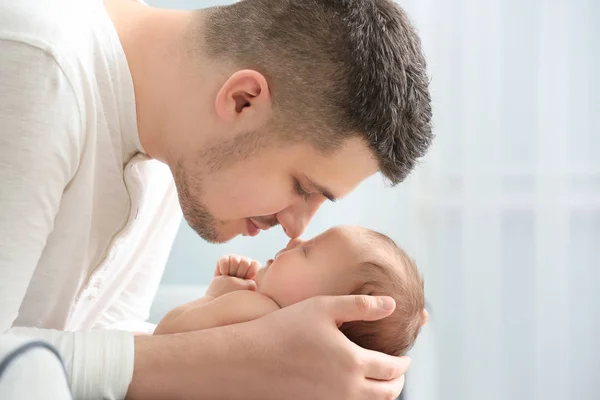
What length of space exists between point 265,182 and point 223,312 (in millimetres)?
265

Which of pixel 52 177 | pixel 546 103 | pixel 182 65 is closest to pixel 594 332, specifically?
pixel 546 103

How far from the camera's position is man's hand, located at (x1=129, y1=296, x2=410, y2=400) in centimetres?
114

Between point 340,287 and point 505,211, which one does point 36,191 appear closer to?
point 340,287

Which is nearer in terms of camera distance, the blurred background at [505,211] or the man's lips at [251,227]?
the man's lips at [251,227]

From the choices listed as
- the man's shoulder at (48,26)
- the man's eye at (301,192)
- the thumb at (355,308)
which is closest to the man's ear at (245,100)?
the man's eye at (301,192)

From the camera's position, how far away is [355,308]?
3.91 feet

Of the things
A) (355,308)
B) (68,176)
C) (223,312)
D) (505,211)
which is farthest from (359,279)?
(505,211)

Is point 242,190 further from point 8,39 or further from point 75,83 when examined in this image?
point 8,39

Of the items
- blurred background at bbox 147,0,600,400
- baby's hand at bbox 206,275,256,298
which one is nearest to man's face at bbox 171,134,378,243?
baby's hand at bbox 206,275,256,298

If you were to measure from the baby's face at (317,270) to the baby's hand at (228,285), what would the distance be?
5 centimetres

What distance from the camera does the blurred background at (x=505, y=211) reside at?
2.70 meters

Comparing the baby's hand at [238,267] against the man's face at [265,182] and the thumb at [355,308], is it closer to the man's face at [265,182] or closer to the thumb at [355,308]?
the man's face at [265,182]

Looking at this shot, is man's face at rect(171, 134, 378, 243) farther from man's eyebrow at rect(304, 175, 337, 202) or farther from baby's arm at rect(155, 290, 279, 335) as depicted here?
baby's arm at rect(155, 290, 279, 335)

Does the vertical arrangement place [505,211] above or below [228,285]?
above
